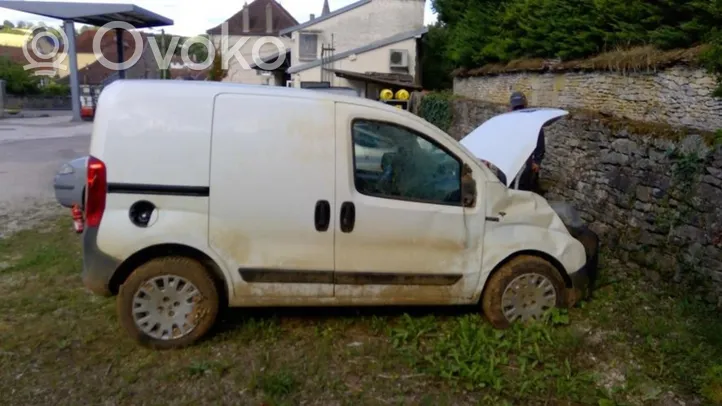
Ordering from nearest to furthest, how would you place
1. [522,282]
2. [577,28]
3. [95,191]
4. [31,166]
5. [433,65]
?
1. [95,191]
2. [522,282]
3. [577,28]
4. [31,166]
5. [433,65]

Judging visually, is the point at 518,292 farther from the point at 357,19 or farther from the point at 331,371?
the point at 357,19

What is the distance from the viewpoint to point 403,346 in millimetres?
4008

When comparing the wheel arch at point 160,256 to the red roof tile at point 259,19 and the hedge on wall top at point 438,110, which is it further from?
the red roof tile at point 259,19

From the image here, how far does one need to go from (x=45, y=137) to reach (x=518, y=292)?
1900cm

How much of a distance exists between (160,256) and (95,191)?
0.60 m

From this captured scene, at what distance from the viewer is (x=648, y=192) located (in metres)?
5.46

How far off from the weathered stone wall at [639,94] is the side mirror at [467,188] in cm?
397

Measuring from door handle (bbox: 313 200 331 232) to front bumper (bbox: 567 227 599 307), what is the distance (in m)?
2.04

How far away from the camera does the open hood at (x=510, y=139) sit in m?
5.02

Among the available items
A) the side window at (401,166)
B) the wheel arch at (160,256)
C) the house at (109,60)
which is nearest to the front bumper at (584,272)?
the side window at (401,166)

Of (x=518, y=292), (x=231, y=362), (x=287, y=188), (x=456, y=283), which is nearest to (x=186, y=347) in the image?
(x=231, y=362)

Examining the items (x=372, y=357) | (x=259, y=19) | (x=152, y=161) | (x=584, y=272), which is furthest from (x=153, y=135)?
(x=259, y=19)

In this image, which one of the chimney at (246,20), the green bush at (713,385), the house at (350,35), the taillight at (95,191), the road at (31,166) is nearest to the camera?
the green bush at (713,385)

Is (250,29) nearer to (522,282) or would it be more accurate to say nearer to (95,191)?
(95,191)
